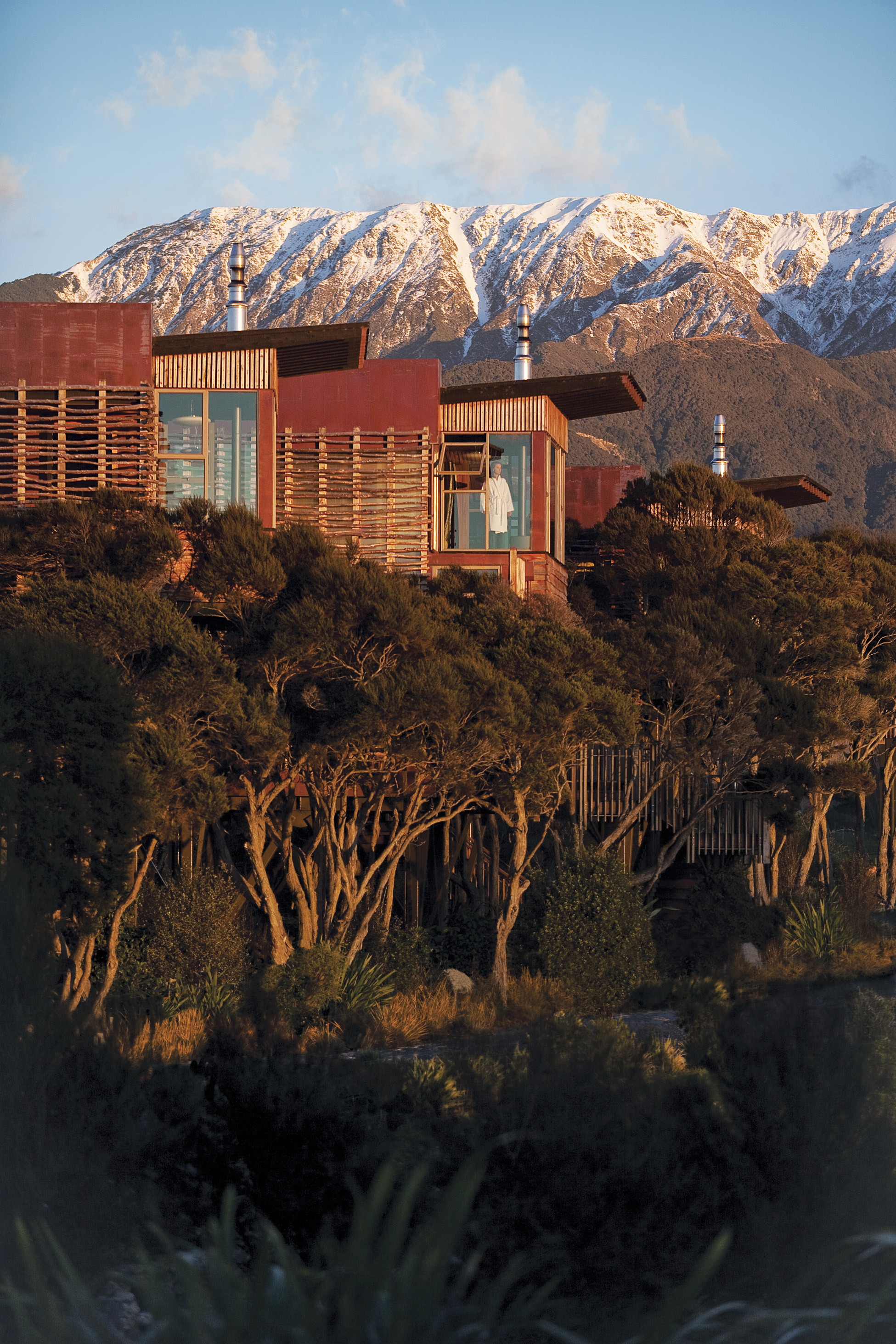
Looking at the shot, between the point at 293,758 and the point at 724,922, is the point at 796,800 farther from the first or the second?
the point at 293,758

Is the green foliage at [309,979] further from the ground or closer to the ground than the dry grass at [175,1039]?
closer to the ground

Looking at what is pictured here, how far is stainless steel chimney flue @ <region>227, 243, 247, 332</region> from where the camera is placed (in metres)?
25.8

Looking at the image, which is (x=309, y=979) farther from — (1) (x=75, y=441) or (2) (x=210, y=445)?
(1) (x=75, y=441)

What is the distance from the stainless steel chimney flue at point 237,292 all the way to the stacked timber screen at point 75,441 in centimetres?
519

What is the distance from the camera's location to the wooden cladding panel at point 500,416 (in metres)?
24.1

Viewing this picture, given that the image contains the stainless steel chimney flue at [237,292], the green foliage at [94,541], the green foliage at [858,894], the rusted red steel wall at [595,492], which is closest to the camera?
the green foliage at [94,541]

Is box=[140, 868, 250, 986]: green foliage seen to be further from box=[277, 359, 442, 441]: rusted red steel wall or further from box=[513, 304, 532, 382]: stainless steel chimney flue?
box=[513, 304, 532, 382]: stainless steel chimney flue

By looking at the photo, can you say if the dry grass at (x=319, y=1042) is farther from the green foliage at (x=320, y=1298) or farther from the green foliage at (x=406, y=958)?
the green foliage at (x=320, y=1298)

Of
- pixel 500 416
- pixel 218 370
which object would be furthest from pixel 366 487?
pixel 218 370

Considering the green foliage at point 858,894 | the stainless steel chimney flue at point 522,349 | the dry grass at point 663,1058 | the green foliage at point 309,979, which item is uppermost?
the stainless steel chimney flue at point 522,349

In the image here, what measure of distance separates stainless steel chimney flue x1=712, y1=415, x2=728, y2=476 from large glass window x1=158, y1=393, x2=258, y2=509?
1691 cm

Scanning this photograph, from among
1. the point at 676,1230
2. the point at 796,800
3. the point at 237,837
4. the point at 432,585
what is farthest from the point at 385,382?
the point at 676,1230

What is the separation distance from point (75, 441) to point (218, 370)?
2.49 meters

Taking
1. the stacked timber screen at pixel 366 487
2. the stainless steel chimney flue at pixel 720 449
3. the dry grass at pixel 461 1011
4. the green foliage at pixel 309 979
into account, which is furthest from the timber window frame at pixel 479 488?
the stainless steel chimney flue at pixel 720 449
